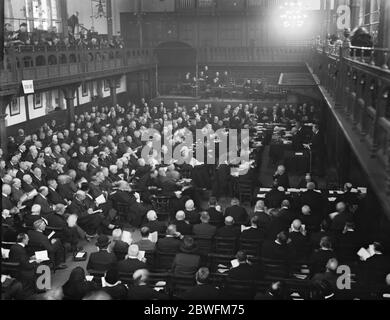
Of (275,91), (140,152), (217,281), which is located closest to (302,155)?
(140,152)

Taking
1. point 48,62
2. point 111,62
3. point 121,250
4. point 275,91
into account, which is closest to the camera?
point 121,250

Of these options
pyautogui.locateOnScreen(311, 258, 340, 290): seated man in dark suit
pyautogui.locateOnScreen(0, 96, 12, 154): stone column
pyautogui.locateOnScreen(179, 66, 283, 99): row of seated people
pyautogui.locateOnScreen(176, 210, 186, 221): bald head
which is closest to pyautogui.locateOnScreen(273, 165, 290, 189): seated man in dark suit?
pyautogui.locateOnScreen(176, 210, 186, 221): bald head

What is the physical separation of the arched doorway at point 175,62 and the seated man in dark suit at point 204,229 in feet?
78.9

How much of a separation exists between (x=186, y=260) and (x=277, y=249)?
1740mm

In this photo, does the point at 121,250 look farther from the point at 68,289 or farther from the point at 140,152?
the point at 140,152

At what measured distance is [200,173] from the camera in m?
16.4

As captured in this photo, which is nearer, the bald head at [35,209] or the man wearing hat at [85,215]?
the bald head at [35,209]

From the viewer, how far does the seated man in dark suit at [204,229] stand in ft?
35.0

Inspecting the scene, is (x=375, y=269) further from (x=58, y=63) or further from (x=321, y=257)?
(x=58, y=63)

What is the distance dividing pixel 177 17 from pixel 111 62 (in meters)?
11.2

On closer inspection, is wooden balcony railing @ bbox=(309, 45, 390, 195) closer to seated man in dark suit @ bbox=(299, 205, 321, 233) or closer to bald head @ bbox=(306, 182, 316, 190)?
bald head @ bbox=(306, 182, 316, 190)

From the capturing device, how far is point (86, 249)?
1204 centimetres

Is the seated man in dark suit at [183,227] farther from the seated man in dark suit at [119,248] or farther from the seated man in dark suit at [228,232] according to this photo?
the seated man in dark suit at [119,248]

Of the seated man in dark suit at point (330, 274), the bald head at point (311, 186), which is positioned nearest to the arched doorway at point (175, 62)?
the bald head at point (311, 186)
